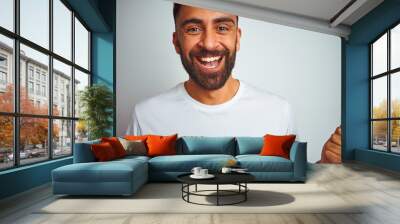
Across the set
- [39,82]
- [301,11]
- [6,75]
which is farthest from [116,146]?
[301,11]

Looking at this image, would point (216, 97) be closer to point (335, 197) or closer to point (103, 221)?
point (335, 197)

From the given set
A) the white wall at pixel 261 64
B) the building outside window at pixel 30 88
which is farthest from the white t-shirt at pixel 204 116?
the building outside window at pixel 30 88

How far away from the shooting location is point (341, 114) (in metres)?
8.83

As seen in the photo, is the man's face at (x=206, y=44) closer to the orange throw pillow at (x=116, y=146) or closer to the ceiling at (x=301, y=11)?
the ceiling at (x=301, y=11)

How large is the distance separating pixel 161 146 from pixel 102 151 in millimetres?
1400

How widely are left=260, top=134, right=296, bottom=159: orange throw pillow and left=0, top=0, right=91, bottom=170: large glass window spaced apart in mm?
3523

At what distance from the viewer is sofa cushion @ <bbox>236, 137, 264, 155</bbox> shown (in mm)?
7074

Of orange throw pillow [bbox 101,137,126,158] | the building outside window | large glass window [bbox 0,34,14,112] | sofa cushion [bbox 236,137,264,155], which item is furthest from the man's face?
large glass window [bbox 0,34,14,112]

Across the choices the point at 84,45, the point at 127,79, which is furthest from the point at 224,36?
the point at 84,45

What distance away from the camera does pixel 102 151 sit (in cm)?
574

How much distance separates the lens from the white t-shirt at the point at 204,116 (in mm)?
8344

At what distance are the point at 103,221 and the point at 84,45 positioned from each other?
17.4 feet

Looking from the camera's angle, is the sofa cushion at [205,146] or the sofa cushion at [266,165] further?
the sofa cushion at [205,146]

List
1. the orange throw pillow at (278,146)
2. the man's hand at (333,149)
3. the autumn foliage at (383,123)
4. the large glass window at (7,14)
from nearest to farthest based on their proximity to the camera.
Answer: the large glass window at (7,14), the orange throw pillow at (278,146), the autumn foliage at (383,123), the man's hand at (333,149)
